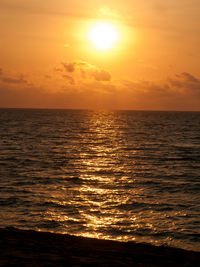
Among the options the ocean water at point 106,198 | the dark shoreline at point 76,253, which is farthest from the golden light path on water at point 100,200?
the dark shoreline at point 76,253

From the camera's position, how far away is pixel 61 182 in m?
26.8

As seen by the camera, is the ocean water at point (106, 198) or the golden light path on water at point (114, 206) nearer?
the golden light path on water at point (114, 206)

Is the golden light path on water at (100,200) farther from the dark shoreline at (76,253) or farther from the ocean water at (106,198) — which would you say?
the dark shoreline at (76,253)

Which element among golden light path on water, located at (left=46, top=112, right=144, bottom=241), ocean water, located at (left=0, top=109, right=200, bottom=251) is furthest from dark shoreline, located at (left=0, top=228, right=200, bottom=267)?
golden light path on water, located at (left=46, top=112, right=144, bottom=241)

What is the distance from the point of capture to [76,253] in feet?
37.8

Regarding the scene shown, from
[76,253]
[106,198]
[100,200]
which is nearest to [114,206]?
[100,200]

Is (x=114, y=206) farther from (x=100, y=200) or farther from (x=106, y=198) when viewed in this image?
(x=106, y=198)

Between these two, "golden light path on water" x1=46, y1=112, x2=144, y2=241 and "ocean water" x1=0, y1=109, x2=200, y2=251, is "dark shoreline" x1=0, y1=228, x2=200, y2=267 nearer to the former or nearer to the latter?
"ocean water" x1=0, y1=109, x2=200, y2=251

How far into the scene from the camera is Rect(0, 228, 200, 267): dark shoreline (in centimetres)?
1055

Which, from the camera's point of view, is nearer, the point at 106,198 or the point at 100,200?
the point at 100,200

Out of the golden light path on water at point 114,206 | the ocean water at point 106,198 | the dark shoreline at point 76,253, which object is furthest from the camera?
the ocean water at point 106,198

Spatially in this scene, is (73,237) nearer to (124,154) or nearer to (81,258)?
(81,258)

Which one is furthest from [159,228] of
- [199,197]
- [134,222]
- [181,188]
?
[181,188]

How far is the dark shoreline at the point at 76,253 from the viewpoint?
10.6 meters
